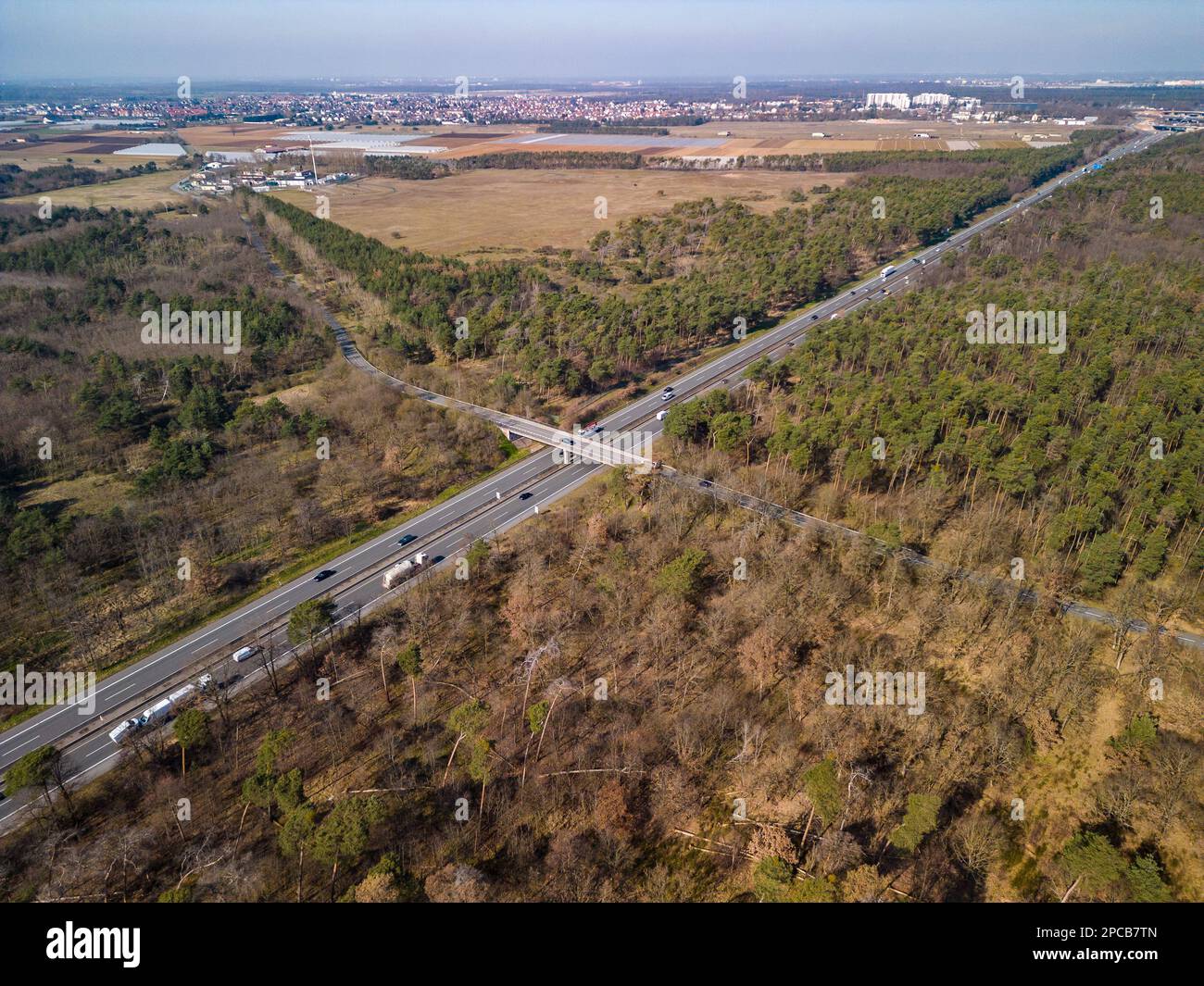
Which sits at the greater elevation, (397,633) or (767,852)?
(397,633)

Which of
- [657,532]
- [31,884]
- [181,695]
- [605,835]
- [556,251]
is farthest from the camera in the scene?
[556,251]

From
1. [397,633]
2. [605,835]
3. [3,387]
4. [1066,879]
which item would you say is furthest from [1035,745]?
[3,387]

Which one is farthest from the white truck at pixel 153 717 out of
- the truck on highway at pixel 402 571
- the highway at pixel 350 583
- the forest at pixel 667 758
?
the truck on highway at pixel 402 571

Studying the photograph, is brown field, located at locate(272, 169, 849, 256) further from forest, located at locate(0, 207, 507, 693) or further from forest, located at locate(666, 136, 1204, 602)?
forest, located at locate(666, 136, 1204, 602)

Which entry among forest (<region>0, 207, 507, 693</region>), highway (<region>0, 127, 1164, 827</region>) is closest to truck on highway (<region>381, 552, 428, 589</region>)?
highway (<region>0, 127, 1164, 827</region>)

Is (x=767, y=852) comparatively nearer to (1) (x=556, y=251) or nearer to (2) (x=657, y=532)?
(2) (x=657, y=532)

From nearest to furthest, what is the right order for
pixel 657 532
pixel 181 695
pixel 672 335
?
pixel 181 695
pixel 657 532
pixel 672 335
